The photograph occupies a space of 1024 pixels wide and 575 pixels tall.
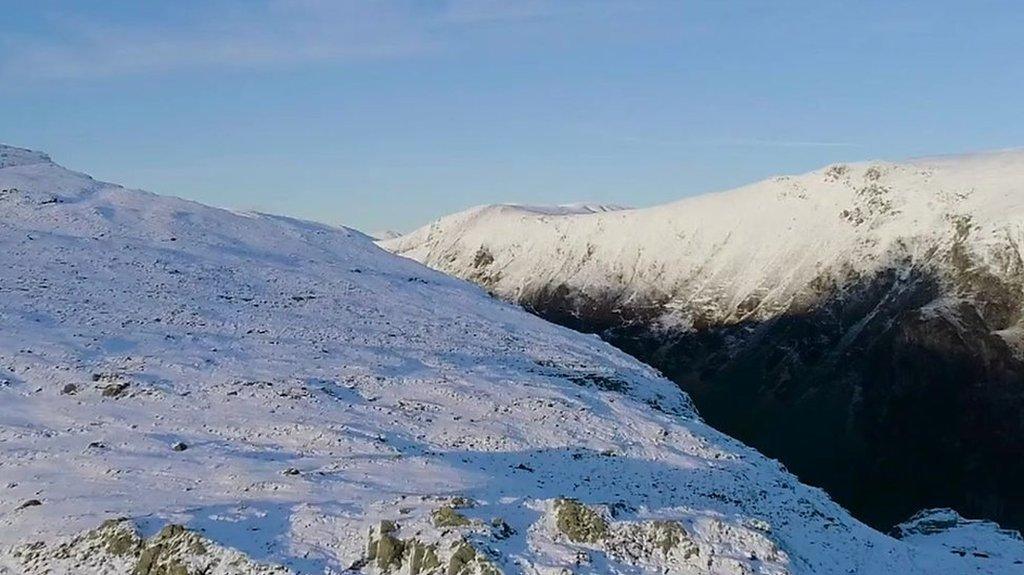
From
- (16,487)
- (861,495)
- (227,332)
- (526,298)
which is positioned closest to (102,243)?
(227,332)

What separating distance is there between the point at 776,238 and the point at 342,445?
141 m

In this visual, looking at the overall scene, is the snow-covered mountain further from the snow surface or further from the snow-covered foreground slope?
the snow-covered foreground slope

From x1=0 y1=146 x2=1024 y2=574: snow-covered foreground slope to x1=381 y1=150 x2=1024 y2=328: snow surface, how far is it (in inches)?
3809

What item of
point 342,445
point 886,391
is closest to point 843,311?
point 886,391

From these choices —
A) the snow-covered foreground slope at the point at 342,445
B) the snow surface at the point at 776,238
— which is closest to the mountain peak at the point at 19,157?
the snow-covered foreground slope at the point at 342,445

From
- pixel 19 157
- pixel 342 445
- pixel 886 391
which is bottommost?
pixel 342 445

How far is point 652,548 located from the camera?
24.3 m

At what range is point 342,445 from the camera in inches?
1166

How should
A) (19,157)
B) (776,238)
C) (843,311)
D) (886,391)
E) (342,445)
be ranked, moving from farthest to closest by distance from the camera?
1. (776,238)
2. (843,311)
3. (886,391)
4. (19,157)
5. (342,445)

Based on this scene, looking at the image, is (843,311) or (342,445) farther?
(843,311)

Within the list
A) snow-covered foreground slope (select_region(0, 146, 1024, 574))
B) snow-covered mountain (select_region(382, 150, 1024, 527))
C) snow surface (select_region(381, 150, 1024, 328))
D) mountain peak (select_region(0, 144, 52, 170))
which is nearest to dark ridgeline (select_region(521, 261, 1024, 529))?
snow-covered mountain (select_region(382, 150, 1024, 527))

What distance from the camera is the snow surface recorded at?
132 metres

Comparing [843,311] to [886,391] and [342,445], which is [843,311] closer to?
[886,391]

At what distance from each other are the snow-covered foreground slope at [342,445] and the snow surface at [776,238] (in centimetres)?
9676
